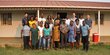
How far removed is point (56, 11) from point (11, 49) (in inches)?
298

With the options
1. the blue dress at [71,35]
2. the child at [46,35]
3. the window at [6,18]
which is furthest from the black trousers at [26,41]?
the window at [6,18]

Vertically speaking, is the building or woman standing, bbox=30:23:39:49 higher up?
the building

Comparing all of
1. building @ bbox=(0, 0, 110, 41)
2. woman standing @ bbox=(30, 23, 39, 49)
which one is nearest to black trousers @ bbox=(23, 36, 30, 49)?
woman standing @ bbox=(30, 23, 39, 49)

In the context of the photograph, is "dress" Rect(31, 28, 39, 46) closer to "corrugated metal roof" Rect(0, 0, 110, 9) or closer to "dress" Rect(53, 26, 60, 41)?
"dress" Rect(53, 26, 60, 41)

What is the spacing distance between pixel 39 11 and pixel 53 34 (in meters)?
6.65

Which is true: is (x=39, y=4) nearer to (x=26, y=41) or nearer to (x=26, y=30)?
(x=26, y=30)

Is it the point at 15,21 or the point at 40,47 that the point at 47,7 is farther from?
the point at 40,47

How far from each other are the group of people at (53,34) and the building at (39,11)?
487 centimetres

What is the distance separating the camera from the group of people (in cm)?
1861

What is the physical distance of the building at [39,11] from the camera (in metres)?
24.0

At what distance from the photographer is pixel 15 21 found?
2609 cm

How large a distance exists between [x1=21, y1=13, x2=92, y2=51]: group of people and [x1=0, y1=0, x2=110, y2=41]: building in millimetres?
4873

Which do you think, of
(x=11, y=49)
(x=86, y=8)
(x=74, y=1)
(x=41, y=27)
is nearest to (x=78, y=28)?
(x=41, y=27)

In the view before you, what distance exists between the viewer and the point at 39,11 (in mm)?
25141
